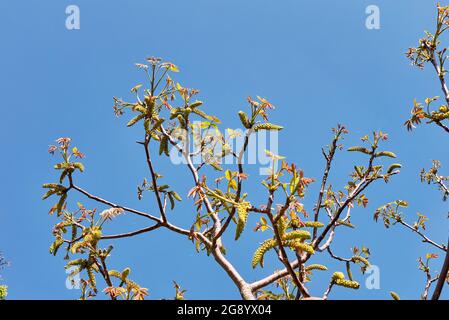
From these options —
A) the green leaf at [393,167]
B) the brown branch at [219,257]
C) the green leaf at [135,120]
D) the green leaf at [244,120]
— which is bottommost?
the brown branch at [219,257]

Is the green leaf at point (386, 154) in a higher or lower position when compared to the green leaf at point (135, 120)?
lower

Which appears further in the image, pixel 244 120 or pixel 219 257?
pixel 219 257

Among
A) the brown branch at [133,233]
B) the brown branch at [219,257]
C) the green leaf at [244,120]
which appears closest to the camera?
the green leaf at [244,120]

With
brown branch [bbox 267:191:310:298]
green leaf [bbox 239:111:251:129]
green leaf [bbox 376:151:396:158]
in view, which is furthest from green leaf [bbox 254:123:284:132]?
green leaf [bbox 376:151:396:158]

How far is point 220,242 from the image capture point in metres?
4.63

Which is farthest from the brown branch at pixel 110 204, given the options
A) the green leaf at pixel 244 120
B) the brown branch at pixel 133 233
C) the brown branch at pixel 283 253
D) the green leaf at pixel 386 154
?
→ the green leaf at pixel 386 154

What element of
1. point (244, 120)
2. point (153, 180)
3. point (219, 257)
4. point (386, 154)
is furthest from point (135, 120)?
point (386, 154)

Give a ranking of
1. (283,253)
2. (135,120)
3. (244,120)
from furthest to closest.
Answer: (135,120) < (244,120) < (283,253)

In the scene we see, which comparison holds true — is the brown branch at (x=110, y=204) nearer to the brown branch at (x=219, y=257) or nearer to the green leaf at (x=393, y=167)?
the brown branch at (x=219, y=257)

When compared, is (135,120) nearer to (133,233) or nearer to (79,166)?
Answer: (79,166)

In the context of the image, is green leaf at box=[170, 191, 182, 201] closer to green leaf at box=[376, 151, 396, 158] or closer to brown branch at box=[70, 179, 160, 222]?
brown branch at box=[70, 179, 160, 222]
